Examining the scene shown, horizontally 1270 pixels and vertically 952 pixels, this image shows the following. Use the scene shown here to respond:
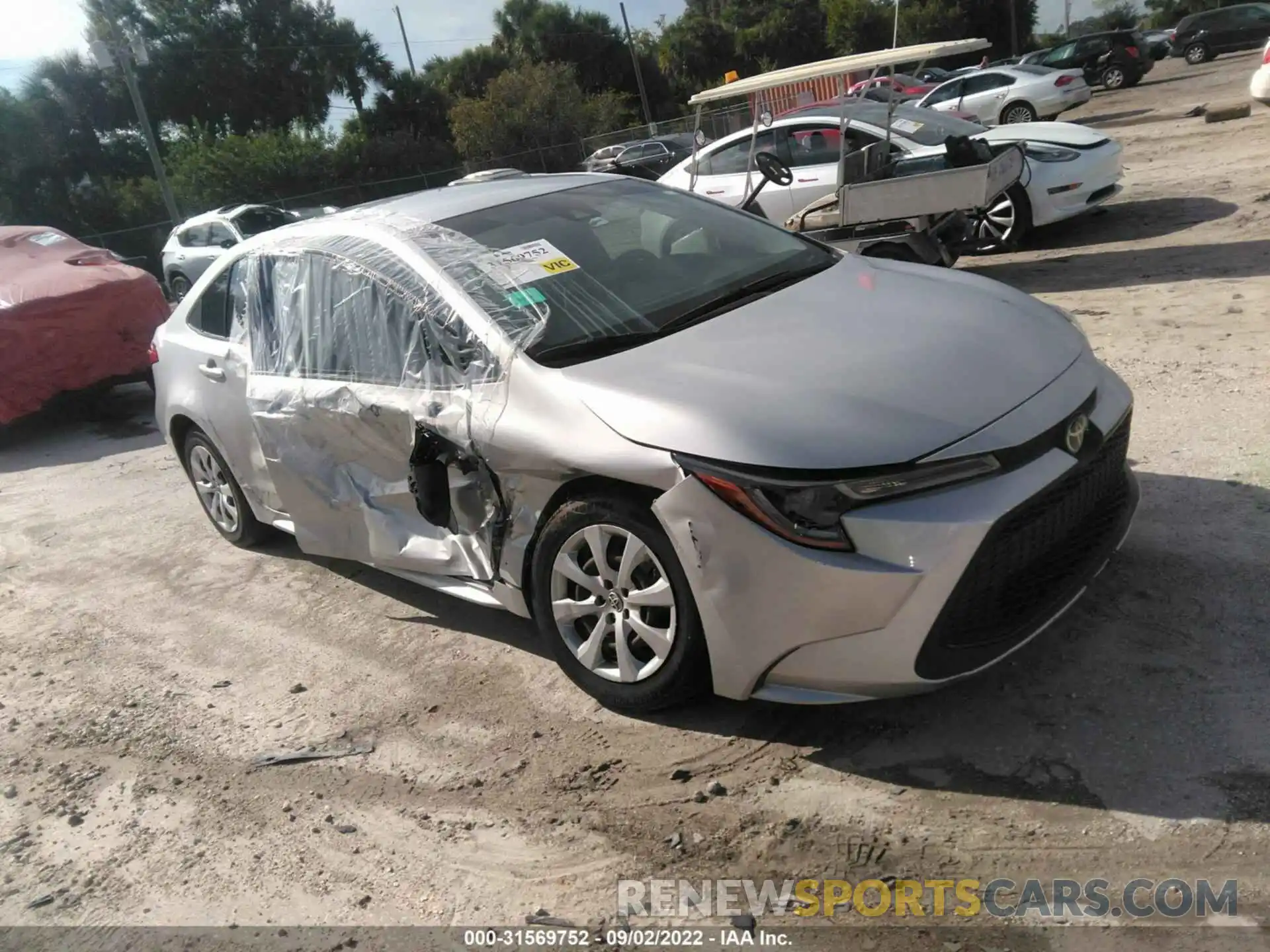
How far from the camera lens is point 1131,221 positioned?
32.2 feet

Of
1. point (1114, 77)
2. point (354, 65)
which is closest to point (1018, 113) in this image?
point (1114, 77)

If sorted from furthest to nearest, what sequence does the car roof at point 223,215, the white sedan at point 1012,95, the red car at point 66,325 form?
the white sedan at point 1012,95, the car roof at point 223,215, the red car at point 66,325

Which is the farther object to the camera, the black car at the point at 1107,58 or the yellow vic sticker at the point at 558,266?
the black car at the point at 1107,58

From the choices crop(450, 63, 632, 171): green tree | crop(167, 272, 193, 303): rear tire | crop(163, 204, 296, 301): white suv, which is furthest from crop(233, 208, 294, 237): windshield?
crop(450, 63, 632, 171): green tree

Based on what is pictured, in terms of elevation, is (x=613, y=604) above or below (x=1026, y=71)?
below

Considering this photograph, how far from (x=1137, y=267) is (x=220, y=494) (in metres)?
6.85

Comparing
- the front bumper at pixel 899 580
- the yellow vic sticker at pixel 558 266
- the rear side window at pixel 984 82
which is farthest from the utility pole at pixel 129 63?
the front bumper at pixel 899 580

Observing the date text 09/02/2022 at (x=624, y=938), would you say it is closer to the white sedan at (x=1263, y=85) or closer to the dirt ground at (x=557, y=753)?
the dirt ground at (x=557, y=753)

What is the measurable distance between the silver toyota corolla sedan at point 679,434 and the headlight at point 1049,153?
5.77 m

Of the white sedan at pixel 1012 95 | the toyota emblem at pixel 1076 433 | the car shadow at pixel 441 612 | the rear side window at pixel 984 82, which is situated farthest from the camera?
the rear side window at pixel 984 82

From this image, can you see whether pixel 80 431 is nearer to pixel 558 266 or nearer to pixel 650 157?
pixel 558 266

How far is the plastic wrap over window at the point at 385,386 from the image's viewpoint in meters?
3.65

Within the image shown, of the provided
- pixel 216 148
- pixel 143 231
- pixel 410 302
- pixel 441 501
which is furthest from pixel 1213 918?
pixel 216 148

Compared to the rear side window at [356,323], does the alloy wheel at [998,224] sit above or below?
below
